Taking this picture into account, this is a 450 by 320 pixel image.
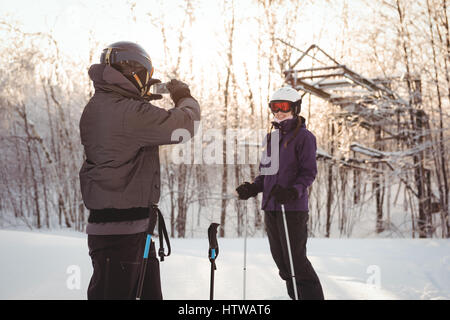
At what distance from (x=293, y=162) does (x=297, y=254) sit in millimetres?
641

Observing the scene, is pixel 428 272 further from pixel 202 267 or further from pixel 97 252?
pixel 97 252

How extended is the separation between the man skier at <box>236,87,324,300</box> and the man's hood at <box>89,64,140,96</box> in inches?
46.7

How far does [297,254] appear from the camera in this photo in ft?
7.86

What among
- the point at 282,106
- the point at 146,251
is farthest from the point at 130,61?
the point at 282,106

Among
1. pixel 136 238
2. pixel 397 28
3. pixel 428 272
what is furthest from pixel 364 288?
pixel 397 28

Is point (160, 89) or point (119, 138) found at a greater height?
point (160, 89)

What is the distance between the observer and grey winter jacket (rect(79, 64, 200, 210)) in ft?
5.26

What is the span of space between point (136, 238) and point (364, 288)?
3016 millimetres

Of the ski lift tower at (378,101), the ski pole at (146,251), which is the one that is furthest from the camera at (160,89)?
the ski lift tower at (378,101)

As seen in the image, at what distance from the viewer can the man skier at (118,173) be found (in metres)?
1.60

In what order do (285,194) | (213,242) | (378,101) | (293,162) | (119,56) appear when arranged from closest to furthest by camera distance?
(119,56) → (213,242) → (285,194) → (293,162) → (378,101)

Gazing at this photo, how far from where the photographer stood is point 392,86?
828cm

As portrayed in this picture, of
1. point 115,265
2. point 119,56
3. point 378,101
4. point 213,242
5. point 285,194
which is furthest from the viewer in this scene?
point 378,101

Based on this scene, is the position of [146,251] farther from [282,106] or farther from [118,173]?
[282,106]
